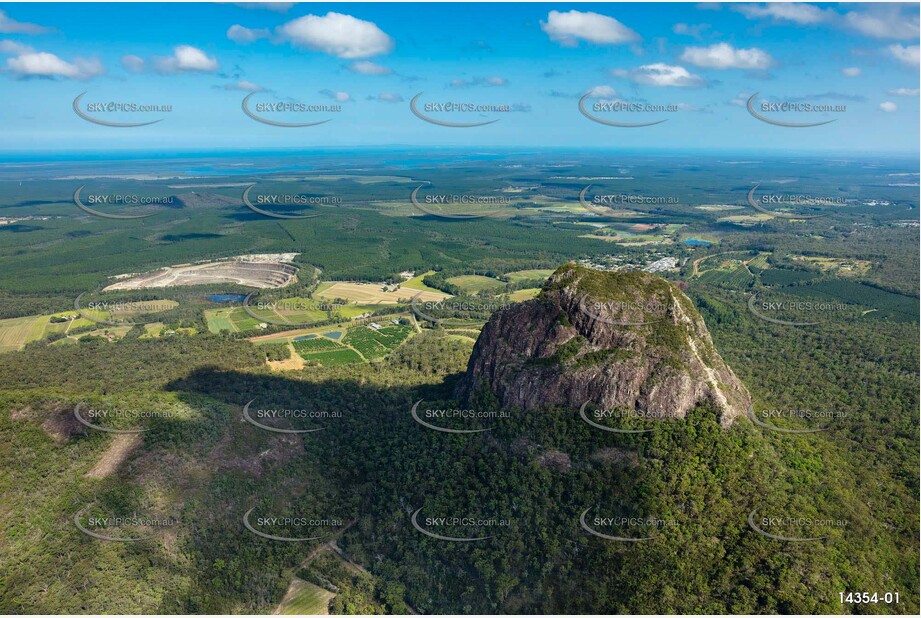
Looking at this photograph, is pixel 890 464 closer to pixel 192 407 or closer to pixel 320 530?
pixel 320 530

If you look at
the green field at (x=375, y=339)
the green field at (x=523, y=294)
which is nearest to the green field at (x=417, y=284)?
the green field at (x=523, y=294)

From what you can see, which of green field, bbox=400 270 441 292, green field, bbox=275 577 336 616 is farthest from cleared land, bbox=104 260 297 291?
green field, bbox=275 577 336 616

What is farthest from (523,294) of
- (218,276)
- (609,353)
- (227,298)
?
(218,276)

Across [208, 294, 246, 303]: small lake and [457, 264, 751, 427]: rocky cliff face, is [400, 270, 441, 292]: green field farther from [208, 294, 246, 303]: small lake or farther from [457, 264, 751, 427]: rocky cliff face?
[457, 264, 751, 427]: rocky cliff face

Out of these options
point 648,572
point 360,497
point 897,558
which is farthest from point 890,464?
point 360,497

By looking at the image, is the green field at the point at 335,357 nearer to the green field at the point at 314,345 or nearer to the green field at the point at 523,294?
the green field at the point at 314,345

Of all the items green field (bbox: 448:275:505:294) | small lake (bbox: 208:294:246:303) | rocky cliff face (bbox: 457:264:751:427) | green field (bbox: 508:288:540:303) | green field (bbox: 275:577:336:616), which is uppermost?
rocky cliff face (bbox: 457:264:751:427)
